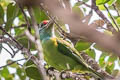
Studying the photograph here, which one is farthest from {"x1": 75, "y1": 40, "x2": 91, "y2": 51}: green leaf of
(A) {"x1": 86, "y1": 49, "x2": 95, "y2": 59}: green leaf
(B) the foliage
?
(A) {"x1": 86, "y1": 49, "x2": 95, "y2": 59}: green leaf

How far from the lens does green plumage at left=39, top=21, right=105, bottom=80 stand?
2.74 metres

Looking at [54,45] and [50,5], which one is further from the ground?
[50,5]

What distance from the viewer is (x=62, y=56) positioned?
2.89 meters

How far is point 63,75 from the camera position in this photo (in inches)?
Answer: 57.1

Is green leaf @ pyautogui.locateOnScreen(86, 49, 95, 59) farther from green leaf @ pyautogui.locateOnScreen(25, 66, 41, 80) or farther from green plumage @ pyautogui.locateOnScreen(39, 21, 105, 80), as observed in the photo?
green leaf @ pyautogui.locateOnScreen(25, 66, 41, 80)

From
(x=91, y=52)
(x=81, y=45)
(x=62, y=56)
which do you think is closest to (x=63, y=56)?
(x=62, y=56)

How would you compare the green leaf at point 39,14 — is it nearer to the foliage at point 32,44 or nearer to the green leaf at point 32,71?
the foliage at point 32,44

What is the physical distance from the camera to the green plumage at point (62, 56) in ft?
8.99

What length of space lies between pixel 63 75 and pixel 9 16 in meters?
1.24

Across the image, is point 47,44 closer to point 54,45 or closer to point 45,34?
point 54,45

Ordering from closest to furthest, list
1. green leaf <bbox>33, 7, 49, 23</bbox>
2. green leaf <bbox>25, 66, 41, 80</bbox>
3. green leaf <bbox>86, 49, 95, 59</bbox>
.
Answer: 1. green leaf <bbox>25, 66, 41, 80</bbox>
2. green leaf <bbox>33, 7, 49, 23</bbox>
3. green leaf <bbox>86, 49, 95, 59</bbox>

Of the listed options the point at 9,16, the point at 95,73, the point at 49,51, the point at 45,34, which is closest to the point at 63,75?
the point at 95,73

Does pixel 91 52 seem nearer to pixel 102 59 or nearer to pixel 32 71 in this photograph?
pixel 102 59

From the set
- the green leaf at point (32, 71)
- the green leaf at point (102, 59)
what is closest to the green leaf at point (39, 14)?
the green leaf at point (32, 71)
